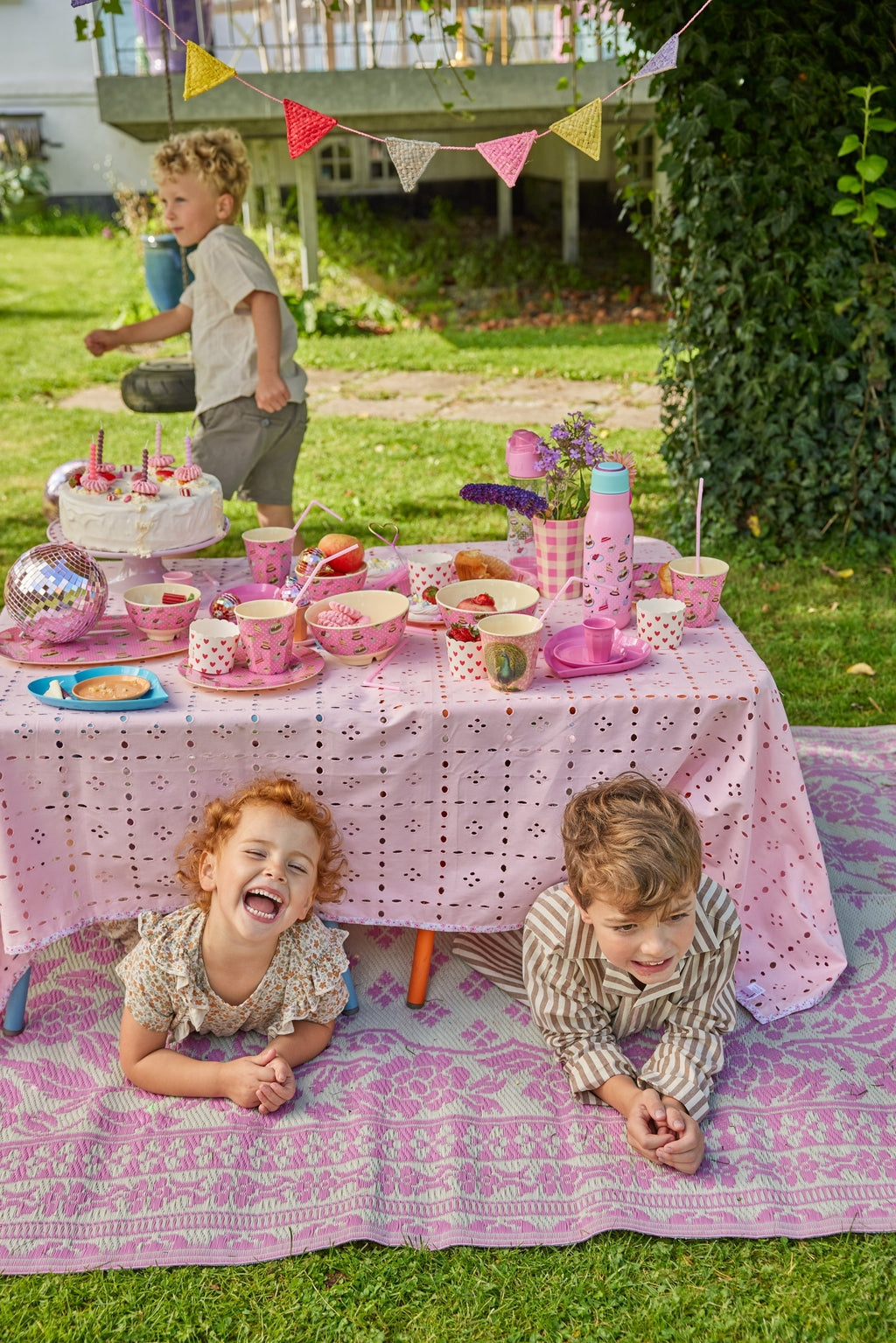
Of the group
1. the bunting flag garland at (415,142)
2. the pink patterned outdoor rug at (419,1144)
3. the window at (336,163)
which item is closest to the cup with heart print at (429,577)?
the pink patterned outdoor rug at (419,1144)

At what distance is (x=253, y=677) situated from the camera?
275 centimetres

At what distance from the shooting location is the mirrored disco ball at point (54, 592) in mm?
2826

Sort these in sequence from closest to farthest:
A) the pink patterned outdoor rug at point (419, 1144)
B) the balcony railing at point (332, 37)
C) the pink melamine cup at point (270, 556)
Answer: the pink patterned outdoor rug at point (419, 1144), the pink melamine cup at point (270, 556), the balcony railing at point (332, 37)

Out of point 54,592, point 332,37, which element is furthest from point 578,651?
point 332,37

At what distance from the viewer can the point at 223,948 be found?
8.71 feet

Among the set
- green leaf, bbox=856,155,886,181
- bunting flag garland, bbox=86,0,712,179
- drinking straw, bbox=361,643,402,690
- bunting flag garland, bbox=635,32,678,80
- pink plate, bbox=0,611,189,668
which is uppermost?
bunting flag garland, bbox=635,32,678,80

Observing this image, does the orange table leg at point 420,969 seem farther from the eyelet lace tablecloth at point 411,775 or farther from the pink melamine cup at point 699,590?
the pink melamine cup at point 699,590

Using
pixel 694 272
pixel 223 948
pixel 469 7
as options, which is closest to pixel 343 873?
pixel 223 948

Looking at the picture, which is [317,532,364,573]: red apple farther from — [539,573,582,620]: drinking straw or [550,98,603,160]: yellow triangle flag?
[550,98,603,160]: yellow triangle flag

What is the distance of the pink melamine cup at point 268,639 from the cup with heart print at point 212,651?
3 centimetres

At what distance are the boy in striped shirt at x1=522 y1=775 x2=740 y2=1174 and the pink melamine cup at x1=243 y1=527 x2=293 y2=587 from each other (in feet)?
3.65

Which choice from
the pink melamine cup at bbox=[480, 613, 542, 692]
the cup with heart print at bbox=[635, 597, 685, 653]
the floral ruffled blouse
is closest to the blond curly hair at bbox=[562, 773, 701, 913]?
the pink melamine cup at bbox=[480, 613, 542, 692]

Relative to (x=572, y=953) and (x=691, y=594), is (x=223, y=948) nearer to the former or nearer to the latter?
(x=572, y=953)

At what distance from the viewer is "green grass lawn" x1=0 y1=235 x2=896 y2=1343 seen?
2188 mm
